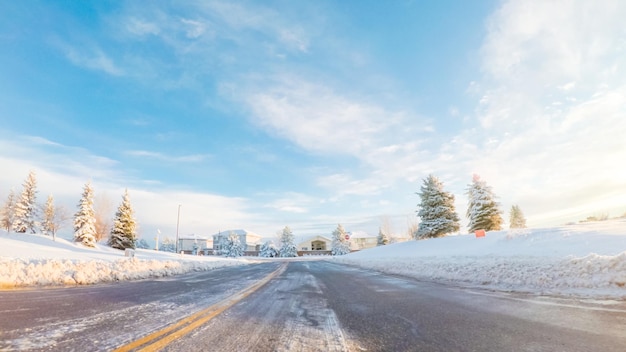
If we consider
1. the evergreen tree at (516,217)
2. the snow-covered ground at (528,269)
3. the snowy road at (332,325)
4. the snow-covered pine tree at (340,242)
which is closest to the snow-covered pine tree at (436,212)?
the snow-covered ground at (528,269)

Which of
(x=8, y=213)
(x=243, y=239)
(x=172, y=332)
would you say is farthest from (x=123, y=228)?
(x=243, y=239)

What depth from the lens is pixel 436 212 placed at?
1415 inches

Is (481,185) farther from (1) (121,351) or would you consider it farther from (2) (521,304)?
(1) (121,351)

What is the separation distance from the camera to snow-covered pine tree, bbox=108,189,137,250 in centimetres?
4728

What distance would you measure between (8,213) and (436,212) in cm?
7427

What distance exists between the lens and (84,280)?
9859mm

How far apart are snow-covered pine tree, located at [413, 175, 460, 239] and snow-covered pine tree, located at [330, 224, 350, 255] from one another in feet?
191

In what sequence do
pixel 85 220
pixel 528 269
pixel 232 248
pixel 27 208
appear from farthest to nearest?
1. pixel 232 248
2. pixel 27 208
3. pixel 85 220
4. pixel 528 269

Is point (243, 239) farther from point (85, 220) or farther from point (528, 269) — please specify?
point (528, 269)

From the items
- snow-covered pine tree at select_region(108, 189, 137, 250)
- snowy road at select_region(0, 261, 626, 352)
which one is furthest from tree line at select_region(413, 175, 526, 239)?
snow-covered pine tree at select_region(108, 189, 137, 250)

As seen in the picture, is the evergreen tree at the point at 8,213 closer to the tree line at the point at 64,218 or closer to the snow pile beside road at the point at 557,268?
the tree line at the point at 64,218

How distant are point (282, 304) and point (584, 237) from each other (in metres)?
11.3

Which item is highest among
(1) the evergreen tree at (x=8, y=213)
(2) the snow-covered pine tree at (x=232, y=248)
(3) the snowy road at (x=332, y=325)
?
(1) the evergreen tree at (x=8, y=213)

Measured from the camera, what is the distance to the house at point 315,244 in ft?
387
